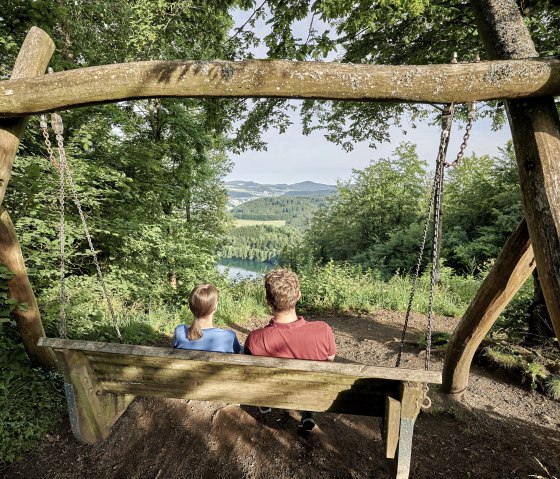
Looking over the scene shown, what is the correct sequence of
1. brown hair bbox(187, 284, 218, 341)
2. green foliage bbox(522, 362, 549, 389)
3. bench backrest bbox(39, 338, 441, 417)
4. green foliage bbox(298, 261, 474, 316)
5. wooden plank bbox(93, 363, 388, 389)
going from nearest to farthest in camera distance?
1. bench backrest bbox(39, 338, 441, 417)
2. wooden plank bbox(93, 363, 388, 389)
3. brown hair bbox(187, 284, 218, 341)
4. green foliage bbox(522, 362, 549, 389)
5. green foliage bbox(298, 261, 474, 316)

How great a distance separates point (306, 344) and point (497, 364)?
11.5ft

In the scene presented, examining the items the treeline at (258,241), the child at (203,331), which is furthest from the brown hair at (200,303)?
the treeline at (258,241)

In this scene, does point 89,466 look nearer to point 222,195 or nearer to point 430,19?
point 430,19

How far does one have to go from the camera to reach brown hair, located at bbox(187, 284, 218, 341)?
98.4 inches

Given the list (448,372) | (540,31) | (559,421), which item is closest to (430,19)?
(540,31)

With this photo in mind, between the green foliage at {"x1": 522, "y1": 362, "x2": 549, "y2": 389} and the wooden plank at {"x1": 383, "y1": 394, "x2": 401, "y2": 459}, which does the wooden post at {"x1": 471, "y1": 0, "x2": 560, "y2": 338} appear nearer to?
the wooden plank at {"x1": 383, "y1": 394, "x2": 401, "y2": 459}

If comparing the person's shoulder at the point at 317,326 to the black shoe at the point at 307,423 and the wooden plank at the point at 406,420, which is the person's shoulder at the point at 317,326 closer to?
the wooden plank at the point at 406,420

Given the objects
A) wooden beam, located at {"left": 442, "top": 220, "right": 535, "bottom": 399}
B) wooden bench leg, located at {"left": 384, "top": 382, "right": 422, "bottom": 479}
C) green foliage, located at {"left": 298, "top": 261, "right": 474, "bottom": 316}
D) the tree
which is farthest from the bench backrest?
green foliage, located at {"left": 298, "top": 261, "right": 474, "bottom": 316}

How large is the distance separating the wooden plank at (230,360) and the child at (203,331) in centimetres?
44

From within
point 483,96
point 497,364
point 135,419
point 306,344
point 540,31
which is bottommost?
point 135,419

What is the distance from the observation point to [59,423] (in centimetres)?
302

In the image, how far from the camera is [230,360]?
189 centimetres

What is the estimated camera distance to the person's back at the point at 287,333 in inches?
92.6

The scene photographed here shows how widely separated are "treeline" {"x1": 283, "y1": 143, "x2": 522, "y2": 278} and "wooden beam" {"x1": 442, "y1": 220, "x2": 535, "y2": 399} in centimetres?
836
